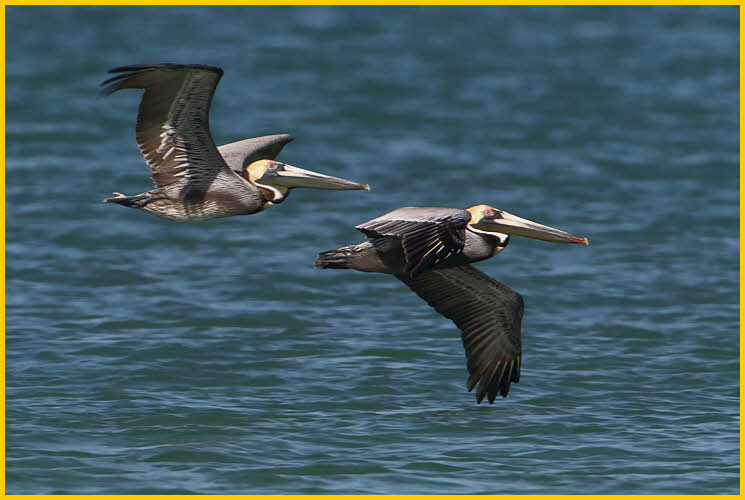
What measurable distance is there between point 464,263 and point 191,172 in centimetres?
253

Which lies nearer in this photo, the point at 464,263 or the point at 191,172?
the point at 191,172

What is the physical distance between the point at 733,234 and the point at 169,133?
38.8 feet

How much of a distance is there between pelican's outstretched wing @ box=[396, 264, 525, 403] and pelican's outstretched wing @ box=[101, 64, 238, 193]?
7.58ft

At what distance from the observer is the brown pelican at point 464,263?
37.4ft

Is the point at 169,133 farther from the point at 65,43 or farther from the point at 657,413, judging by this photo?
the point at 65,43

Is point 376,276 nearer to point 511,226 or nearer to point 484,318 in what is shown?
point 484,318

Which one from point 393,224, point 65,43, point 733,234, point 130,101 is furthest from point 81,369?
point 65,43

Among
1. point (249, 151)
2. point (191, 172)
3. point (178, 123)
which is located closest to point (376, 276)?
point (249, 151)

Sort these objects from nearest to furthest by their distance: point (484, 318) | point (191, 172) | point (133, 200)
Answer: point (133, 200), point (191, 172), point (484, 318)

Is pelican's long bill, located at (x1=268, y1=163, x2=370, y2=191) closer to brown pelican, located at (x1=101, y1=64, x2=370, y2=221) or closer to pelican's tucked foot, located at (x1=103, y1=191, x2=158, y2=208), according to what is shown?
brown pelican, located at (x1=101, y1=64, x2=370, y2=221)

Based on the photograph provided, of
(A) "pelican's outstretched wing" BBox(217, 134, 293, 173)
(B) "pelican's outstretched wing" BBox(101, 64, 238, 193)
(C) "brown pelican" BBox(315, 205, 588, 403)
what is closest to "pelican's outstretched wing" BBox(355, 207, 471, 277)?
(C) "brown pelican" BBox(315, 205, 588, 403)

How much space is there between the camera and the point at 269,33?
34000 mm

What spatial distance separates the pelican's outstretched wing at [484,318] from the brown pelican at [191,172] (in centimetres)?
156

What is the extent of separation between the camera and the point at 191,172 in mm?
12648
